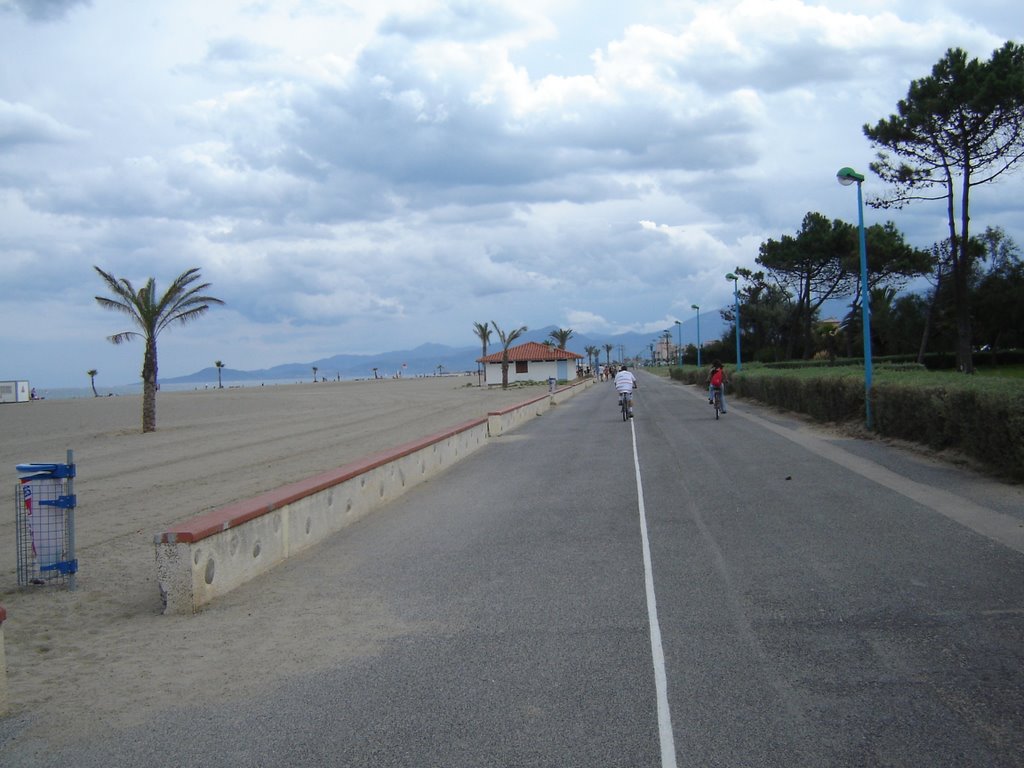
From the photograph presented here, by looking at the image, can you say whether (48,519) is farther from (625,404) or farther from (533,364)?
(533,364)

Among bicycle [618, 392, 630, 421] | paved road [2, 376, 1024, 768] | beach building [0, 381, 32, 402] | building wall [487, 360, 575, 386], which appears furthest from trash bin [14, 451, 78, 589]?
beach building [0, 381, 32, 402]

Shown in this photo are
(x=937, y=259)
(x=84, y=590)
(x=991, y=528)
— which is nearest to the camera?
(x=84, y=590)

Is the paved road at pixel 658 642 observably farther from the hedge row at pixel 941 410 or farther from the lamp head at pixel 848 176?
the lamp head at pixel 848 176

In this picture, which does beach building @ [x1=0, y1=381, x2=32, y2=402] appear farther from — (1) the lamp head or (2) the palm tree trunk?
(1) the lamp head

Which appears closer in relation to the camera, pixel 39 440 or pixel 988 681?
pixel 988 681

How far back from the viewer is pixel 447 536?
904 centimetres

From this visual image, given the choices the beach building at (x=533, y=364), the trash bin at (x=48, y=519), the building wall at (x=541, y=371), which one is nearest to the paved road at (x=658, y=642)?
the trash bin at (x=48, y=519)

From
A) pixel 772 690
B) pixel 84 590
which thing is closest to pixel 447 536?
pixel 84 590

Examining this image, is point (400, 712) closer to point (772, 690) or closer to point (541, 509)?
point (772, 690)

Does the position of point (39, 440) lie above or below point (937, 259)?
below

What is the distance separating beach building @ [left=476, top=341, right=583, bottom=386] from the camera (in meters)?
81.7

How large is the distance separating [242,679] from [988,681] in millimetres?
4070

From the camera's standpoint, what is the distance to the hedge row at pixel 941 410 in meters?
11.2

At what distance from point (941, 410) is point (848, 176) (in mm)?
6430
